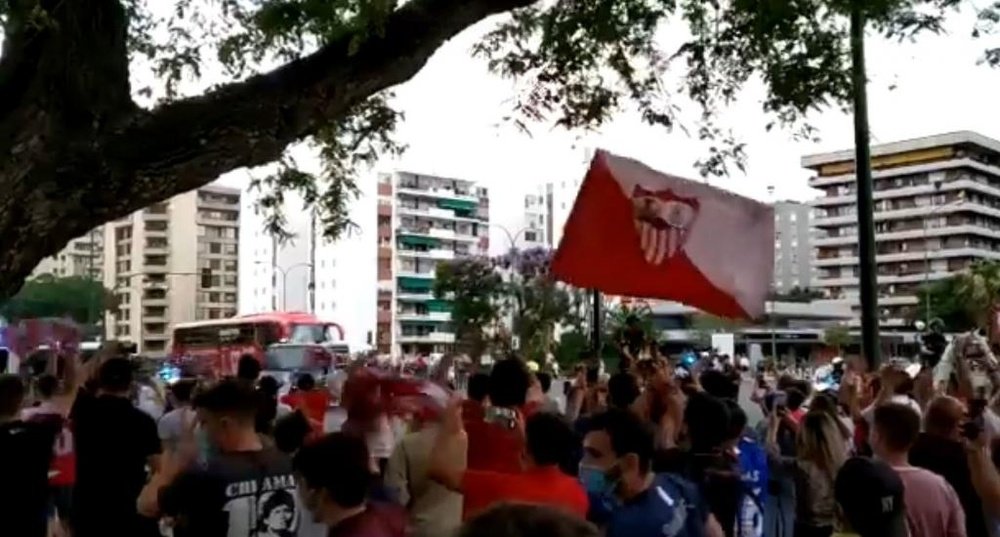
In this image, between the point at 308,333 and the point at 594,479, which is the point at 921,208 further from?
the point at 594,479

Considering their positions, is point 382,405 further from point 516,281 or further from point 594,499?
point 516,281

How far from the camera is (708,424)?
5.70 m

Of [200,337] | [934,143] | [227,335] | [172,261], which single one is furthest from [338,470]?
[172,261]

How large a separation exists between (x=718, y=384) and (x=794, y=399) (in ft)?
5.55

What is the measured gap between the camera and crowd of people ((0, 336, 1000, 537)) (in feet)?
15.3

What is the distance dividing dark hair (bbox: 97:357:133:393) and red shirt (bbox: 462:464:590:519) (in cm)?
245

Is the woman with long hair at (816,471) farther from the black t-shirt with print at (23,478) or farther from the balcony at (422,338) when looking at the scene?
the balcony at (422,338)

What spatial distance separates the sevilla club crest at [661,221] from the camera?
8.73m

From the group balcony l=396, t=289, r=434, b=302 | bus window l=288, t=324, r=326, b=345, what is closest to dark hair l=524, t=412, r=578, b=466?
bus window l=288, t=324, r=326, b=345

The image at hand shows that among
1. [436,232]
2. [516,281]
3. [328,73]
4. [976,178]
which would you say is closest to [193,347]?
[516,281]

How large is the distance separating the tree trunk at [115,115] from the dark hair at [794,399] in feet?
11.2

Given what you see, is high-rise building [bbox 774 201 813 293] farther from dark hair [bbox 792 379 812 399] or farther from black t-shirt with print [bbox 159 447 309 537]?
black t-shirt with print [bbox 159 447 309 537]

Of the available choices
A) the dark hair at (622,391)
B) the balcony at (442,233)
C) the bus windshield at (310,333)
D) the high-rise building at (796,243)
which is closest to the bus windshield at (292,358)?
the bus windshield at (310,333)

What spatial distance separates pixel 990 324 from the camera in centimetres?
1340
